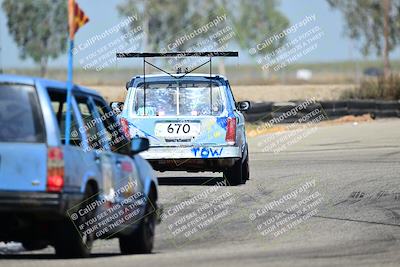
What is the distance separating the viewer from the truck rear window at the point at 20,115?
9.52m

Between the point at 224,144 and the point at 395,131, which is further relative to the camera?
the point at 395,131

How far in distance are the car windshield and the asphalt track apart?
3.78 ft

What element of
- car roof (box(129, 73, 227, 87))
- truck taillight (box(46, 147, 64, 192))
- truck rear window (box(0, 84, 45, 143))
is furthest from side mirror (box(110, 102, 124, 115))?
truck taillight (box(46, 147, 64, 192))

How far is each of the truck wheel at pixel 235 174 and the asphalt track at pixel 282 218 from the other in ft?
0.83

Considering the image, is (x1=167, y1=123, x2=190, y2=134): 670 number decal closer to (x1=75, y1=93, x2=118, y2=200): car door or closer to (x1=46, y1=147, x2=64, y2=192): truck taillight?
(x1=75, y1=93, x2=118, y2=200): car door

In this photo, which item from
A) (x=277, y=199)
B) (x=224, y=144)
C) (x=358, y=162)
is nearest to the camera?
(x=277, y=199)

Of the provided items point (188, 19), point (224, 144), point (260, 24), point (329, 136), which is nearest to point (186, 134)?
point (224, 144)

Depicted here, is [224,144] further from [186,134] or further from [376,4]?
[376,4]

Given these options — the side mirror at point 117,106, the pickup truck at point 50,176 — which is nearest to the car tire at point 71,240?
the pickup truck at point 50,176

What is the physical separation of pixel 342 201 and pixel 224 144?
224 cm

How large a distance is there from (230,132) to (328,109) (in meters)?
21.9

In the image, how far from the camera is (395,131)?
3127 cm

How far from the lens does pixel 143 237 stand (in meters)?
11.0
